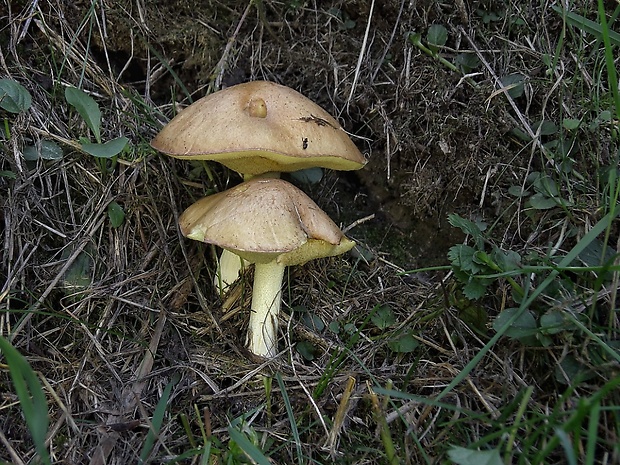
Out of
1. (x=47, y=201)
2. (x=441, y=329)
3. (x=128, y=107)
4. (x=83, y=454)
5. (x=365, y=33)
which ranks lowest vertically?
(x=83, y=454)

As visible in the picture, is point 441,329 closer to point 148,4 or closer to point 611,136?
point 611,136

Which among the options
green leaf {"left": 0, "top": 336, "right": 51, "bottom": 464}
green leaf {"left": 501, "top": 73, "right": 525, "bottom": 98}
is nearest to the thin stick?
green leaf {"left": 501, "top": 73, "right": 525, "bottom": 98}

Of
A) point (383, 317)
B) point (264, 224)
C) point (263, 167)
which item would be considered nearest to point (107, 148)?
point (263, 167)

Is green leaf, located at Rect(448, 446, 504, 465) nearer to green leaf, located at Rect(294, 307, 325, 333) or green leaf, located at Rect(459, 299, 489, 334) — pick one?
green leaf, located at Rect(459, 299, 489, 334)

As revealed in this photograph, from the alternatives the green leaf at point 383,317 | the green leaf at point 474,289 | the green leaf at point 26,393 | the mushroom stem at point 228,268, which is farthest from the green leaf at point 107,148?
the green leaf at point 474,289

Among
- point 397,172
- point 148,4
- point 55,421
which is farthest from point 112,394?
point 148,4

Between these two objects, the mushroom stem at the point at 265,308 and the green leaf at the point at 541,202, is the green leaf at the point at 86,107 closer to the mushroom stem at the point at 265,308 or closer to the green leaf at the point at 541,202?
the mushroom stem at the point at 265,308
